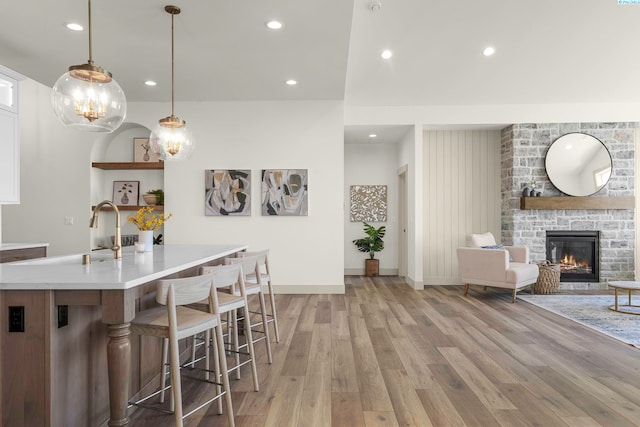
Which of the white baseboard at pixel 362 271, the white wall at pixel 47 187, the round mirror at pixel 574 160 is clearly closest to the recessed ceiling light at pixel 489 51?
the round mirror at pixel 574 160

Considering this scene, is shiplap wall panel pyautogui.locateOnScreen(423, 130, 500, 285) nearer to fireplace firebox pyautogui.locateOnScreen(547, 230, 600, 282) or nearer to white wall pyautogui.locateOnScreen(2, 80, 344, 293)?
fireplace firebox pyautogui.locateOnScreen(547, 230, 600, 282)

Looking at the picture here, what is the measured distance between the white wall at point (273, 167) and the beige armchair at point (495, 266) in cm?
184

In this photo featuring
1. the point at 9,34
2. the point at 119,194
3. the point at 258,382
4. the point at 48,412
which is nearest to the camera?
the point at 48,412

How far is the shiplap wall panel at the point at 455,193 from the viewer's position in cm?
680

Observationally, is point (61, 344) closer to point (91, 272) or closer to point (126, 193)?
point (91, 272)

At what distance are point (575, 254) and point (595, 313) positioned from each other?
6.62ft

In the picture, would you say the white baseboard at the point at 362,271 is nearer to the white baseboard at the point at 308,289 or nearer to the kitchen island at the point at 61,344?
the white baseboard at the point at 308,289

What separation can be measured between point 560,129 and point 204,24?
554 cm

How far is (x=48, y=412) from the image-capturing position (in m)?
1.76

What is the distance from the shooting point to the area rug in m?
3.86

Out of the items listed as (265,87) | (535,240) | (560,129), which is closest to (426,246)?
(535,240)

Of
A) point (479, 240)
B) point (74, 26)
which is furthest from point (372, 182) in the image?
point (74, 26)

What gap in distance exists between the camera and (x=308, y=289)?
5.86 metres

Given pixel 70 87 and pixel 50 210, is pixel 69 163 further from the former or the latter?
pixel 70 87
